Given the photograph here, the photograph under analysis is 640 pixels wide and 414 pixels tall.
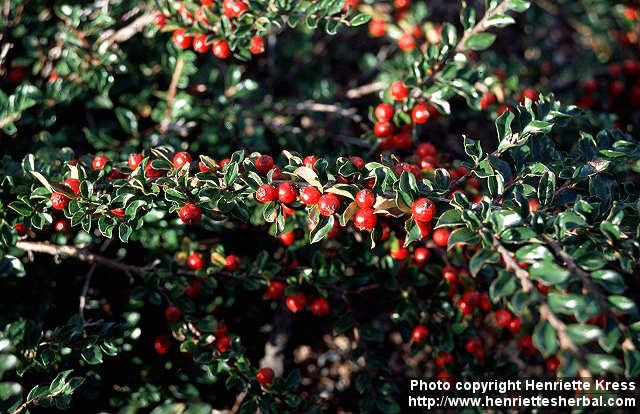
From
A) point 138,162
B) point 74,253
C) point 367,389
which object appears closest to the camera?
point 138,162

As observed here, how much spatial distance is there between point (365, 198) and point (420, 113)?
899 millimetres

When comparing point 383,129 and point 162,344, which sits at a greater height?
point 383,129

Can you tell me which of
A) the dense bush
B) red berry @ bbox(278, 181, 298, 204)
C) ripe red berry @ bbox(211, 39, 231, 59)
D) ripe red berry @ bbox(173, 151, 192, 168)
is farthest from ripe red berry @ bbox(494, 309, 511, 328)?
ripe red berry @ bbox(211, 39, 231, 59)

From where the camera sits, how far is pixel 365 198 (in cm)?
185

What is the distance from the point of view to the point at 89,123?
3111 millimetres

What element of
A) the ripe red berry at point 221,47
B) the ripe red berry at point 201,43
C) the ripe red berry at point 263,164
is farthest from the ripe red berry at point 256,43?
the ripe red berry at point 263,164

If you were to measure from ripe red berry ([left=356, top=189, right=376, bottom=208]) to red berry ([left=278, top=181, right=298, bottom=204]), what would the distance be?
0.24 metres

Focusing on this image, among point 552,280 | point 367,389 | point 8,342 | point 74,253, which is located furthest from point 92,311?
point 552,280

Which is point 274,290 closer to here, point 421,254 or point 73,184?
point 421,254

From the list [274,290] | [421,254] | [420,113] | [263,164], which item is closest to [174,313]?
[274,290]

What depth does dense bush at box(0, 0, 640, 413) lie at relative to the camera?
1.83 m

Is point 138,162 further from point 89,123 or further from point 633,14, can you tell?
point 633,14

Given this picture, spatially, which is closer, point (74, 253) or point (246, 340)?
point (74, 253)

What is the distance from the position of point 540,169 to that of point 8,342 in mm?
2196
